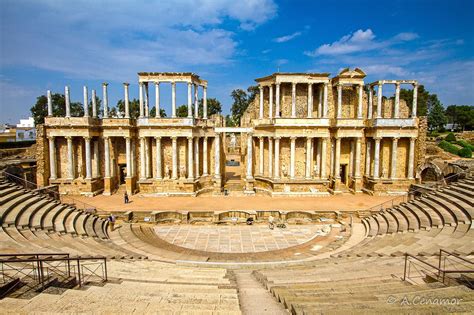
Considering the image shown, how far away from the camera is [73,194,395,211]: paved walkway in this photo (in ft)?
80.6

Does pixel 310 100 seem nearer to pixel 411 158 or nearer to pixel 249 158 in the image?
pixel 249 158

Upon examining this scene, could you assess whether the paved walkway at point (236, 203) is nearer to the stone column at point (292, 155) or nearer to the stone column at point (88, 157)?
the stone column at point (88, 157)

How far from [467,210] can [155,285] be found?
55.2 feet

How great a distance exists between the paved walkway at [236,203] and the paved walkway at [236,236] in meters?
3.83

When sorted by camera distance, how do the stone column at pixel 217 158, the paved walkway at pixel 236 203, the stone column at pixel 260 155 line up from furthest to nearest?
the stone column at pixel 260 155 < the stone column at pixel 217 158 < the paved walkway at pixel 236 203

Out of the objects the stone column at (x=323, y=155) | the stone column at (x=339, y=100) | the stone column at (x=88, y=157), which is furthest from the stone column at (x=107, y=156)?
the stone column at (x=339, y=100)

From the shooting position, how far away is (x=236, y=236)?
1889 cm

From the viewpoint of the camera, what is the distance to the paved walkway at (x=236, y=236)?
56.4 ft

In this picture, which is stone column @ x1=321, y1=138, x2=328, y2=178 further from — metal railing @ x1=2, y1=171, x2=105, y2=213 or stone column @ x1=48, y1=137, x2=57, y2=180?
stone column @ x1=48, y1=137, x2=57, y2=180

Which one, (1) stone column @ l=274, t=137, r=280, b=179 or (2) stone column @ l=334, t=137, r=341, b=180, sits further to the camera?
(2) stone column @ l=334, t=137, r=341, b=180

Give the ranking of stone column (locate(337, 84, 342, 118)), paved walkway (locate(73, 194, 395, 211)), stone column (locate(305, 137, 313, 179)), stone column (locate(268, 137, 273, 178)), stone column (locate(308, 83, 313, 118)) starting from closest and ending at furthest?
paved walkway (locate(73, 194, 395, 211)) < stone column (locate(305, 137, 313, 179)) < stone column (locate(308, 83, 313, 118)) < stone column (locate(337, 84, 342, 118)) < stone column (locate(268, 137, 273, 178))

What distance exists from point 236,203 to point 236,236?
7459 mm

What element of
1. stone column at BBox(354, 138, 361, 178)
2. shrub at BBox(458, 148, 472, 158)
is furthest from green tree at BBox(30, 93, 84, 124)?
shrub at BBox(458, 148, 472, 158)

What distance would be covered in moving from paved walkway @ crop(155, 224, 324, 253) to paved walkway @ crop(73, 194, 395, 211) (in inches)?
151
